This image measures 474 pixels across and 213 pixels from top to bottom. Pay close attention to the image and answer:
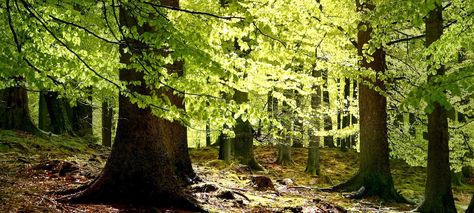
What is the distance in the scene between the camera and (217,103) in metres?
4.60

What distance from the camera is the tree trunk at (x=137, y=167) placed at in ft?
23.9

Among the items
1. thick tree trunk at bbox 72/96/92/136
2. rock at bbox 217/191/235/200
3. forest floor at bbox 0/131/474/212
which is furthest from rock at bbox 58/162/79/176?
thick tree trunk at bbox 72/96/92/136

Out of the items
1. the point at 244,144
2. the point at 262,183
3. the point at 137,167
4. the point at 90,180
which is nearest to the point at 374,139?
the point at 262,183

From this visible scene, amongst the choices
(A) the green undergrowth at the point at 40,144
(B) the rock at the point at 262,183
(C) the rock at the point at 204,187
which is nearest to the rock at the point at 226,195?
(C) the rock at the point at 204,187

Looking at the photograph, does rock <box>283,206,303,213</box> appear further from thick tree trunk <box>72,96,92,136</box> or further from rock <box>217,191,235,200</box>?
thick tree trunk <box>72,96,92,136</box>

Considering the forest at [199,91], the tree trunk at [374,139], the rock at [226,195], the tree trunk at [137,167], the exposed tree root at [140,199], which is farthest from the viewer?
the tree trunk at [374,139]

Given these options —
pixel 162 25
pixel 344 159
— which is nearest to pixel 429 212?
pixel 162 25

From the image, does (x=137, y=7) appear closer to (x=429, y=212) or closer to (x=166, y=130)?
(x=166, y=130)

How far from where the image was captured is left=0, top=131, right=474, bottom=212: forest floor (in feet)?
23.4

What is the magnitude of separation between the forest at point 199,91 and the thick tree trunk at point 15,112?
0.04m

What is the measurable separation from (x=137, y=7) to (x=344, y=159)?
22.0 metres

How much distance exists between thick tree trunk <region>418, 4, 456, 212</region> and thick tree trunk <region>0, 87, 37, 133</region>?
1346 cm

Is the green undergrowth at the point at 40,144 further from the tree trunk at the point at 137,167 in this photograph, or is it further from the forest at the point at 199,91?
the tree trunk at the point at 137,167

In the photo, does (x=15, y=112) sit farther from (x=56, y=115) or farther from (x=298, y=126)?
(x=298, y=126)
